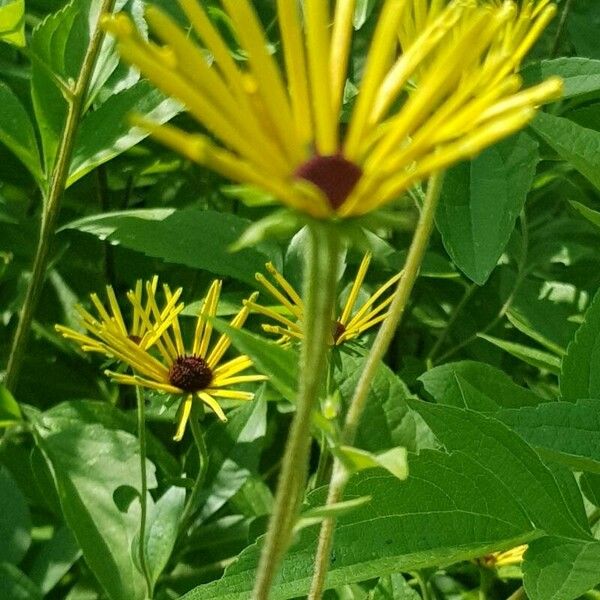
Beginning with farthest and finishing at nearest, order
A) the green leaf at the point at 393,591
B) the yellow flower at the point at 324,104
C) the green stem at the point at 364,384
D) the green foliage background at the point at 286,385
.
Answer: the green leaf at the point at 393,591 → the green foliage background at the point at 286,385 → the green stem at the point at 364,384 → the yellow flower at the point at 324,104

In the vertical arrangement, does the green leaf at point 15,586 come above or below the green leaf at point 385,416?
below

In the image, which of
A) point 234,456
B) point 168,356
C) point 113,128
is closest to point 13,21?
point 113,128

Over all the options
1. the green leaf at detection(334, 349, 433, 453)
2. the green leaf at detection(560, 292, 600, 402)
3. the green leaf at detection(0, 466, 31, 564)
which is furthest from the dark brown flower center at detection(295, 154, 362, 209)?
the green leaf at detection(0, 466, 31, 564)

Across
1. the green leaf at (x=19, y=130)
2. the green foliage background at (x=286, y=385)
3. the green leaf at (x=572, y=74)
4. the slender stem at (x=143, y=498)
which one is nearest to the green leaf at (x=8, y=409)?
the green foliage background at (x=286, y=385)

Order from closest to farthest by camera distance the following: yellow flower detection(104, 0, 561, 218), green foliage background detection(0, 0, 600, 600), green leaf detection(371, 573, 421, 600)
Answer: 1. yellow flower detection(104, 0, 561, 218)
2. green foliage background detection(0, 0, 600, 600)
3. green leaf detection(371, 573, 421, 600)

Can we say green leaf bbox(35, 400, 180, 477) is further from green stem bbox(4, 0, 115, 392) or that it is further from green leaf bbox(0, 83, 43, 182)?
green leaf bbox(0, 83, 43, 182)

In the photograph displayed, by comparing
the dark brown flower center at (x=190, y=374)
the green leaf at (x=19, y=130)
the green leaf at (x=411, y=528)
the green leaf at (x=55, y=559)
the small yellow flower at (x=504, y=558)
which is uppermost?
the green leaf at (x=19, y=130)

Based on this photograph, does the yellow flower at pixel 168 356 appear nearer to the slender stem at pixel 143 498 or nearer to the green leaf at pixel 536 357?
the slender stem at pixel 143 498
